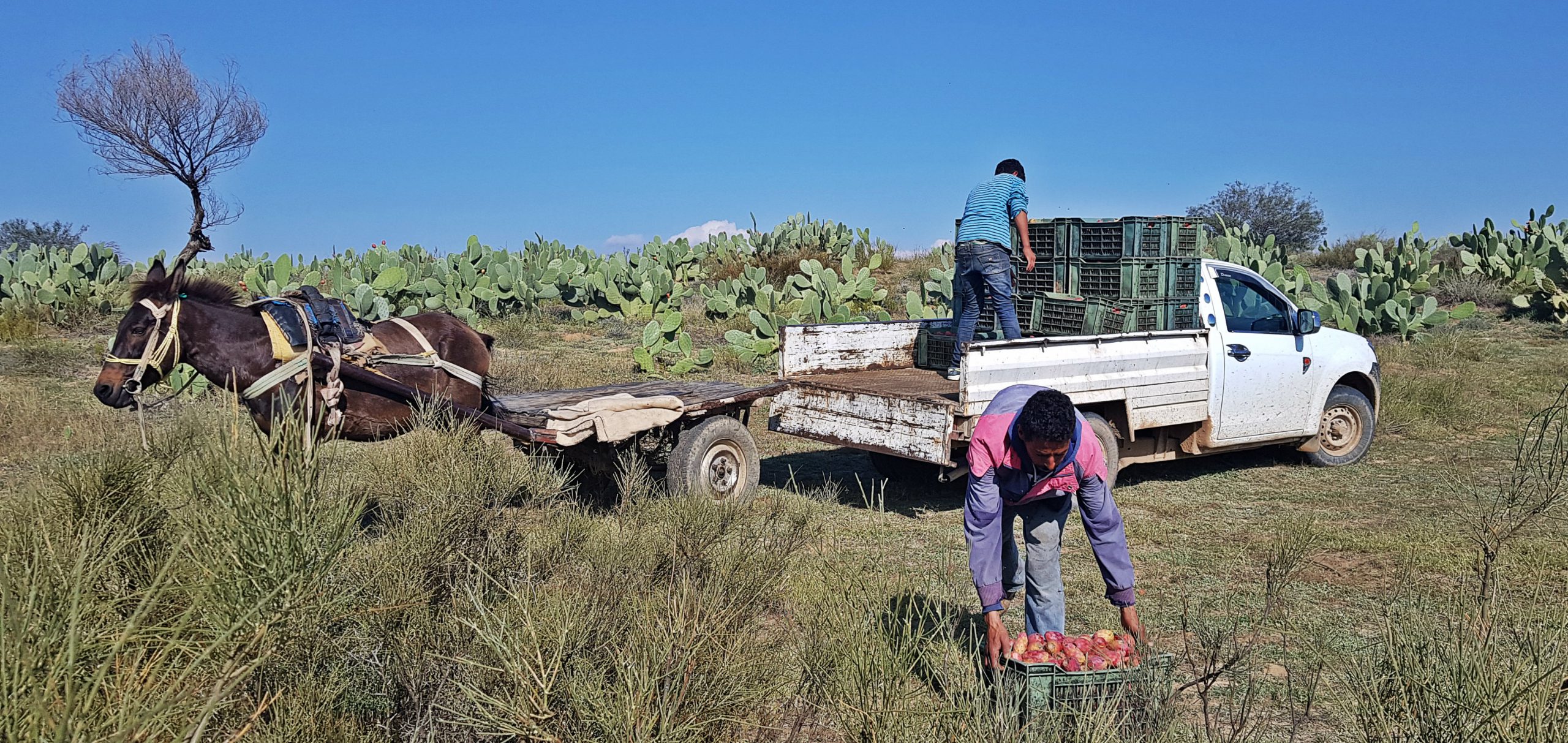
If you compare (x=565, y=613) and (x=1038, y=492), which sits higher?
(x=1038, y=492)

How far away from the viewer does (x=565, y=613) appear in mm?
3451

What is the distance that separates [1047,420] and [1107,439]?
433 cm

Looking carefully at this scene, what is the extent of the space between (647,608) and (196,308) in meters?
4.91

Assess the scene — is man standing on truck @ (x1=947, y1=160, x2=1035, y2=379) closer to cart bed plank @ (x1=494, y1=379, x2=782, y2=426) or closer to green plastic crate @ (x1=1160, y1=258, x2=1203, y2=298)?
green plastic crate @ (x1=1160, y1=258, x2=1203, y2=298)

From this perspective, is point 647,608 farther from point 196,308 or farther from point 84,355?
point 84,355

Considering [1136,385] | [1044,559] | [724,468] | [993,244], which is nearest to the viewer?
[1044,559]

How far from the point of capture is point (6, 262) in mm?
18500

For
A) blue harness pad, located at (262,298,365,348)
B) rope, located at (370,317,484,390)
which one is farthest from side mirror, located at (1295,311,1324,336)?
blue harness pad, located at (262,298,365,348)

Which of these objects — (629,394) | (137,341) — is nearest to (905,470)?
(629,394)

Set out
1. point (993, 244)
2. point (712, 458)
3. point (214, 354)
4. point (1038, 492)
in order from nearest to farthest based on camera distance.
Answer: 1. point (1038, 492)
2. point (214, 354)
3. point (712, 458)
4. point (993, 244)

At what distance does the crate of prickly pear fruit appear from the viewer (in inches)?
138

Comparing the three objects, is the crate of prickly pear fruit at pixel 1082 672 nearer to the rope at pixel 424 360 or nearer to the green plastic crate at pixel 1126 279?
the rope at pixel 424 360

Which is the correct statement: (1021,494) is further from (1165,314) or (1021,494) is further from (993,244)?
(1165,314)

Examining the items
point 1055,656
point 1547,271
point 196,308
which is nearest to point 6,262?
point 196,308
